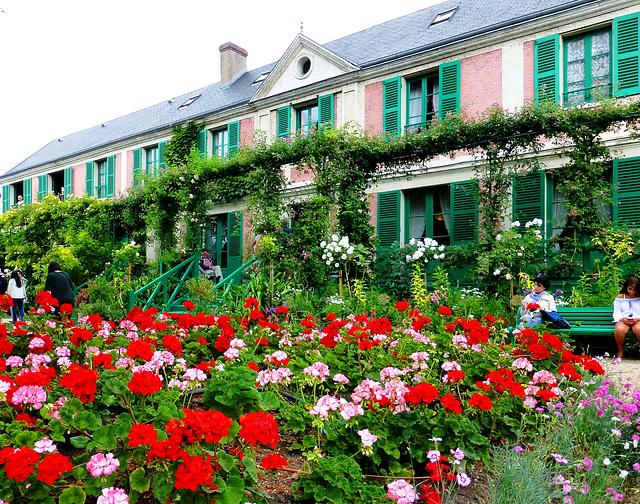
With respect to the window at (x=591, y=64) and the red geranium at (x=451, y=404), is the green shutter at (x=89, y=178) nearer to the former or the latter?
the window at (x=591, y=64)

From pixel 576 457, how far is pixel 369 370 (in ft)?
4.27

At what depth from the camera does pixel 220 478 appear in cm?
160

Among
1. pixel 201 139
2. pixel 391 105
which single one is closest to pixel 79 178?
pixel 201 139

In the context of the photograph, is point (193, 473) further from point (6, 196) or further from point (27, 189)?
point (6, 196)

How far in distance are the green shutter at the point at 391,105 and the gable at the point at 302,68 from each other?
1221mm

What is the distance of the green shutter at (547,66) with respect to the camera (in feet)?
30.8

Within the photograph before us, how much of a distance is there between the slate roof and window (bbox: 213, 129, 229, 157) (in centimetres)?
70

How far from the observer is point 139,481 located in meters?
1.65

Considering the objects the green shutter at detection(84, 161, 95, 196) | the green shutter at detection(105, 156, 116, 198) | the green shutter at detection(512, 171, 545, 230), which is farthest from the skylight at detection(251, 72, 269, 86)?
the green shutter at detection(512, 171, 545, 230)

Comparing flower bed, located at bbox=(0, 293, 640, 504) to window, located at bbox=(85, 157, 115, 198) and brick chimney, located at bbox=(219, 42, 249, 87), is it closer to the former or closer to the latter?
window, located at bbox=(85, 157, 115, 198)

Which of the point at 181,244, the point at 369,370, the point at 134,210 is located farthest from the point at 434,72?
the point at 369,370

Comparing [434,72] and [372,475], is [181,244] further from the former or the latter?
[372,475]

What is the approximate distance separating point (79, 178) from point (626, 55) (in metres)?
18.2

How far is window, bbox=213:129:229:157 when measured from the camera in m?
15.1
